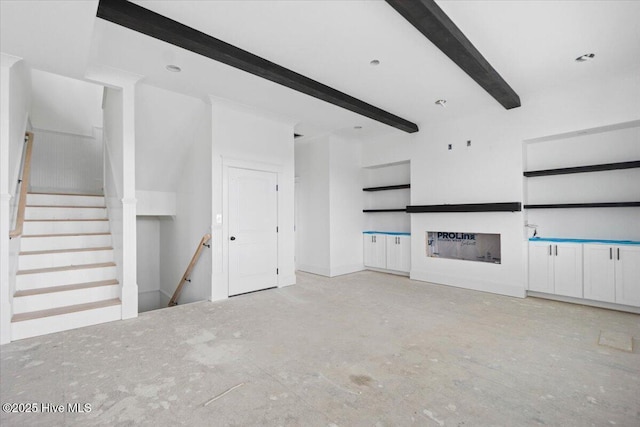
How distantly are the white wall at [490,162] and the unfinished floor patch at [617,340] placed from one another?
1.40 meters

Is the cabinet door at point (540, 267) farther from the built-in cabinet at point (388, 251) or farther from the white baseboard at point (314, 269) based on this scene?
the white baseboard at point (314, 269)

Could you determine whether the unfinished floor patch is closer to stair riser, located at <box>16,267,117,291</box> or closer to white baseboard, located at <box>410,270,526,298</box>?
white baseboard, located at <box>410,270,526,298</box>

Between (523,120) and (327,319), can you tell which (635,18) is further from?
(327,319)

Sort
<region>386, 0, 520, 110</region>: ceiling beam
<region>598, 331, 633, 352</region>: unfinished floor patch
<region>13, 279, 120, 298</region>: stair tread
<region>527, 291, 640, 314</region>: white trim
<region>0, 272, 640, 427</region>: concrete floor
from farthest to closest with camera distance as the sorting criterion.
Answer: <region>527, 291, 640, 314</region>: white trim
<region>13, 279, 120, 298</region>: stair tread
<region>598, 331, 633, 352</region>: unfinished floor patch
<region>386, 0, 520, 110</region>: ceiling beam
<region>0, 272, 640, 427</region>: concrete floor

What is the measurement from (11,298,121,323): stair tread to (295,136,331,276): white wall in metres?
3.57

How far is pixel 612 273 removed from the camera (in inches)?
149

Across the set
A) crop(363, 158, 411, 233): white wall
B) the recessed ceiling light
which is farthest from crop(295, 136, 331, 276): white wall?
the recessed ceiling light

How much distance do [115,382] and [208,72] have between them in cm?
318

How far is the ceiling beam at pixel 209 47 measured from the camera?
2.41 metres

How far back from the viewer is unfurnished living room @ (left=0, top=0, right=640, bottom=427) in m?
2.16

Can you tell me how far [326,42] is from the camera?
298 cm

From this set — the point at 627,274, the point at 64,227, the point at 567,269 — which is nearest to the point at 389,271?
the point at 567,269

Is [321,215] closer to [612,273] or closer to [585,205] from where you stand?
[585,205]

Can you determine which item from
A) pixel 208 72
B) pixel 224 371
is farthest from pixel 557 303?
pixel 208 72
